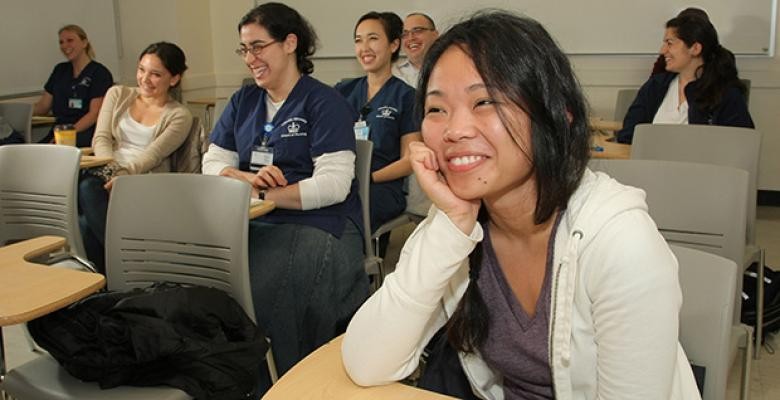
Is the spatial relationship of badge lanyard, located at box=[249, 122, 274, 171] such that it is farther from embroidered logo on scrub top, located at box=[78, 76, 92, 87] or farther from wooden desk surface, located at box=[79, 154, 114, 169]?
embroidered logo on scrub top, located at box=[78, 76, 92, 87]

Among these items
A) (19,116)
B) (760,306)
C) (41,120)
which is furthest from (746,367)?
(41,120)

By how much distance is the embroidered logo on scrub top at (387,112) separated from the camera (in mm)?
3359

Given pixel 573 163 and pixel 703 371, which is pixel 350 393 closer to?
pixel 573 163

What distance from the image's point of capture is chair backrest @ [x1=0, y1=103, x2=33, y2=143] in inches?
173

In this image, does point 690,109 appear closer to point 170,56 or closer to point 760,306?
point 760,306

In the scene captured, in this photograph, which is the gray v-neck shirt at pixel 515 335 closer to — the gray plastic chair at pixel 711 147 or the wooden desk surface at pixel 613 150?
the gray plastic chair at pixel 711 147

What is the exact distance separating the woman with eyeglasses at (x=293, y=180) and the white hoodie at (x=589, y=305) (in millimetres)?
1070

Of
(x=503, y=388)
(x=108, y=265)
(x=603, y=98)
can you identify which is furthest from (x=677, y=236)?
(x=603, y=98)

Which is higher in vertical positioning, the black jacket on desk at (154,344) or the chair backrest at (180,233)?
the chair backrest at (180,233)

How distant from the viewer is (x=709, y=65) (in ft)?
10.9

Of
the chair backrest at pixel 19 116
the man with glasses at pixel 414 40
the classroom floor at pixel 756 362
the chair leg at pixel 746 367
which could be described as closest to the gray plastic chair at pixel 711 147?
the classroom floor at pixel 756 362

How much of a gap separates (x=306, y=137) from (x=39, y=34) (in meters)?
3.72

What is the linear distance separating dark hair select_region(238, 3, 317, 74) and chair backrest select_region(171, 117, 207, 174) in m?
1.15

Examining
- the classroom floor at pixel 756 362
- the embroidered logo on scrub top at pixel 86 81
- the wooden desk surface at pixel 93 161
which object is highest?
the embroidered logo on scrub top at pixel 86 81
